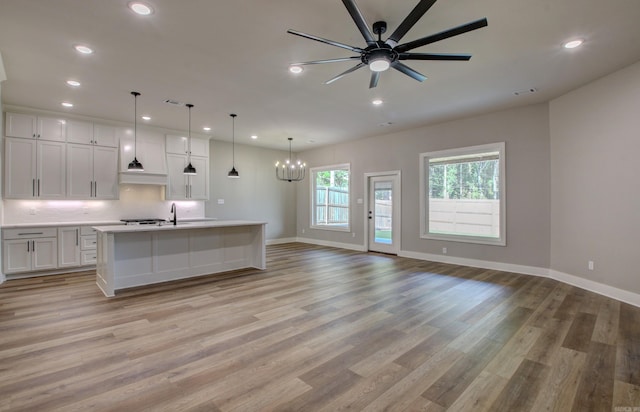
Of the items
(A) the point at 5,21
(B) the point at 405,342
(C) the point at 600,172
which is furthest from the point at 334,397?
(C) the point at 600,172

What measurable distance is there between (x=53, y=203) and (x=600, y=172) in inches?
364

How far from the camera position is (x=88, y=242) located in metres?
5.89

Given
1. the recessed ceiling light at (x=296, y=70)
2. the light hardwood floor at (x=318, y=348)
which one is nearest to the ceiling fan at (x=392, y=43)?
the recessed ceiling light at (x=296, y=70)

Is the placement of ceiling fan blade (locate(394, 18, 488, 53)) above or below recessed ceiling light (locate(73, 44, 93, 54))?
below

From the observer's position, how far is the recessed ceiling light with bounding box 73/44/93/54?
3.40 meters

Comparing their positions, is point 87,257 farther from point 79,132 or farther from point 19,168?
point 79,132

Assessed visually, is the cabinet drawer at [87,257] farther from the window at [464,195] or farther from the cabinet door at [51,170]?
the window at [464,195]

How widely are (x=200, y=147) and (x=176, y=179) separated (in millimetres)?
996

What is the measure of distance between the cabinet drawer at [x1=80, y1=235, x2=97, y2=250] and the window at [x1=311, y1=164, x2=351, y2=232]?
5.48m

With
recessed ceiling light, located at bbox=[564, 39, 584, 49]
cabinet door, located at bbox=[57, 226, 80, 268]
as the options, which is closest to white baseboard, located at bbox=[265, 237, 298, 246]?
cabinet door, located at bbox=[57, 226, 80, 268]

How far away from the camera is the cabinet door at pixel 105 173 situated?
617 cm

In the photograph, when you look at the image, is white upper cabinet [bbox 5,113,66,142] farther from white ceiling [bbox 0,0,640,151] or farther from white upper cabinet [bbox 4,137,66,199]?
white ceiling [bbox 0,0,640,151]

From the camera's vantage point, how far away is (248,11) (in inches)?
111

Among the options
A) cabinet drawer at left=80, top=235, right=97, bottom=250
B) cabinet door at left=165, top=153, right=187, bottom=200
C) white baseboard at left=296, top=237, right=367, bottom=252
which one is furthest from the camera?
white baseboard at left=296, top=237, right=367, bottom=252
